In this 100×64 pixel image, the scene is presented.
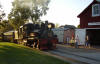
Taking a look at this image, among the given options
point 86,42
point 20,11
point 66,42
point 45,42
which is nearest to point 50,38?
point 45,42

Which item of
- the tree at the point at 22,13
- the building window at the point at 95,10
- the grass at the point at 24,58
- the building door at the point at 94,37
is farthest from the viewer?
the tree at the point at 22,13

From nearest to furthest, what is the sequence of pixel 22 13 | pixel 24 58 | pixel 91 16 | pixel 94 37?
pixel 24 58
pixel 91 16
pixel 94 37
pixel 22 13

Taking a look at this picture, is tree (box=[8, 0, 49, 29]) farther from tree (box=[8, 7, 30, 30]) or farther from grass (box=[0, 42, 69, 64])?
grass (box=[0, 42, 69, 64])

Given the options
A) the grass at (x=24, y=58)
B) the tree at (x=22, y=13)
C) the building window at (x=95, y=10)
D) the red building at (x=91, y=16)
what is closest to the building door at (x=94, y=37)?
the red building at (x=91, y=16)

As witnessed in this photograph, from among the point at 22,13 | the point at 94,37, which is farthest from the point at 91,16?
the point at 22,13

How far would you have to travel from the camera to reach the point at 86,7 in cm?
2014

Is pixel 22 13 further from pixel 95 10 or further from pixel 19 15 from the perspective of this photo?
pixel 95 10

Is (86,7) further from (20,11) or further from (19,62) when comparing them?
(20,11)

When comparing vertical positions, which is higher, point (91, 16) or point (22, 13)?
point (22, 13)

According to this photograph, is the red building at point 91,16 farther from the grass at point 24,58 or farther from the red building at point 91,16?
the grass at point 24,58

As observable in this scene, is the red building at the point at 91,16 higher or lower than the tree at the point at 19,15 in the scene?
lower

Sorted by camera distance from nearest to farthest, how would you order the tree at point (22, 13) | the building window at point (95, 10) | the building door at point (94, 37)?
the building window at point (95, 10) < the building door at point (94, 37) < the tree at point (22, 13)

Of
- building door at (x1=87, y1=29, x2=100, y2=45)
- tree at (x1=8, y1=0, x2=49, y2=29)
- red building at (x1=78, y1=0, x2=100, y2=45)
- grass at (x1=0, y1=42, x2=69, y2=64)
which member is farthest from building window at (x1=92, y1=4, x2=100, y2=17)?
tree at (x1=8, y1=0, x2=49, y2=29)

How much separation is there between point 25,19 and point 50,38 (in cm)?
2307
